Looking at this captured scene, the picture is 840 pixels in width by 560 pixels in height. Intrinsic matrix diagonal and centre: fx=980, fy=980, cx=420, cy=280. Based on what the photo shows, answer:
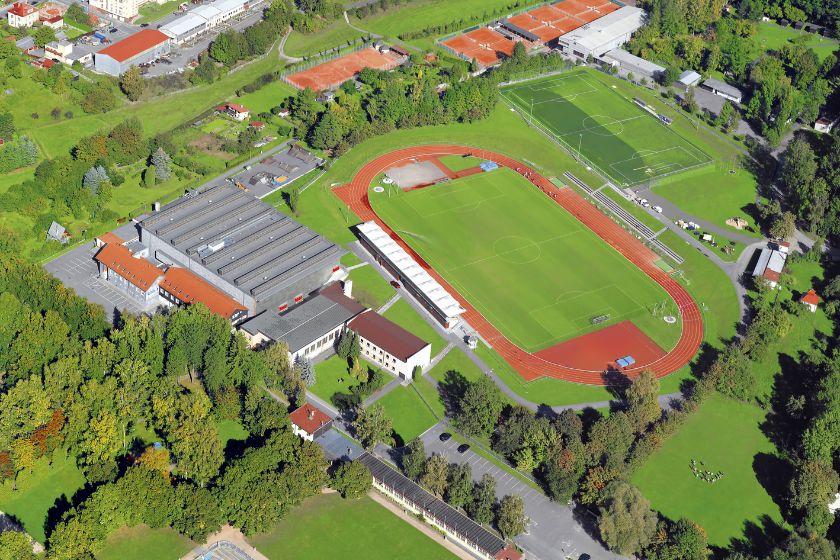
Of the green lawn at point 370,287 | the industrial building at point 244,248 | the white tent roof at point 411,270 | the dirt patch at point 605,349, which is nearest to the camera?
the industrial building at point 244,248

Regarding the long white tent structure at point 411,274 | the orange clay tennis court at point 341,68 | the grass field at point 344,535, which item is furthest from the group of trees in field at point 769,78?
the grass field at point 344,535

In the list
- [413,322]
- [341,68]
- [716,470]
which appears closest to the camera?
[716,470]

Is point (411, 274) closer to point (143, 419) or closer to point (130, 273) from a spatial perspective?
point (130, 273)

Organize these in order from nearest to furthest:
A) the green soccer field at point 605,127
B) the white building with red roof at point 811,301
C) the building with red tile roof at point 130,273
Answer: the building with red tile roof at point 130,273
the white building with red roof at point 811,301
the green soccer field at point 605,127

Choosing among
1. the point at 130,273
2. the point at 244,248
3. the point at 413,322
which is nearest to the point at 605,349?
the point at 413,322

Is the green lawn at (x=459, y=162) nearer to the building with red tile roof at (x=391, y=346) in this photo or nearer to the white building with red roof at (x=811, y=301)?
the building with red tile roof at (x=391, y=346)
